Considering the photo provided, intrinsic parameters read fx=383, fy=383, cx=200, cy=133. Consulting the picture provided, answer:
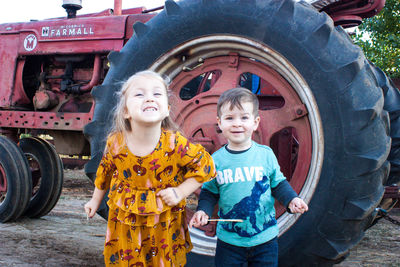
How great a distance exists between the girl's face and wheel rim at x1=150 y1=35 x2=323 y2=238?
19.6 inches

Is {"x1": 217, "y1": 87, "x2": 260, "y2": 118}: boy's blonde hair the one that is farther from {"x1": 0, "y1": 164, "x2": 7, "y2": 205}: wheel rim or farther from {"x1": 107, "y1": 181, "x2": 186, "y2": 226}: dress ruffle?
{"x1": 0, "y1": 164, "x2": 7, "y2": 205}: wheel rim

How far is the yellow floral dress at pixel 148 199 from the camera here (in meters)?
1.49

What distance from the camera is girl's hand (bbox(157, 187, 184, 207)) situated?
148 cm

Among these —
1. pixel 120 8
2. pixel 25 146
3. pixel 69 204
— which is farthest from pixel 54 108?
pixel 69 204

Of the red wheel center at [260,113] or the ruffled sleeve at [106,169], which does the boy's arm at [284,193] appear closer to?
the red wheel center at [260,113]

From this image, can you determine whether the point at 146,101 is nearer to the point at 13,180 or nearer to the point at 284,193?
the point at 284,193

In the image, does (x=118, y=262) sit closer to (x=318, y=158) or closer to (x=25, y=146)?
(x=318, y=158)

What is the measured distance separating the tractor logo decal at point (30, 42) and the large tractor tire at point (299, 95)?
161 cm

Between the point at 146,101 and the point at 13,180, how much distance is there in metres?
2.17

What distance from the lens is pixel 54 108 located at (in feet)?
10.7

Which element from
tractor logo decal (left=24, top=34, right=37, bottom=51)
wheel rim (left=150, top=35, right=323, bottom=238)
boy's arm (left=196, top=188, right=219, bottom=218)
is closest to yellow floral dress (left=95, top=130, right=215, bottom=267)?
boy's arm (left=196, top=188, right=219, bottom=218)

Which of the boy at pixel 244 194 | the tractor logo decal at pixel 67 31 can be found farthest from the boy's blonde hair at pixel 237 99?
the tractor logo decal at pixel 67 31

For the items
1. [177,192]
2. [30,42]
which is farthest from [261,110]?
[30,42]

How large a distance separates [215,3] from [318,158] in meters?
0.87
